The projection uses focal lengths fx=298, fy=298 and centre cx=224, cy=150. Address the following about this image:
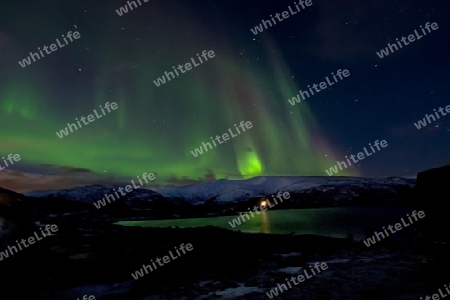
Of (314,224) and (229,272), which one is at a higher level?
(229,272)

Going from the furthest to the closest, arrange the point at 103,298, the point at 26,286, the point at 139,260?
the point at 139,260
the point at 26,286
the point at 103,298

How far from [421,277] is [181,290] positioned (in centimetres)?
1160

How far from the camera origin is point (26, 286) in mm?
16141

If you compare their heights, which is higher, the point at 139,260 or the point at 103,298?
the point at 103,298

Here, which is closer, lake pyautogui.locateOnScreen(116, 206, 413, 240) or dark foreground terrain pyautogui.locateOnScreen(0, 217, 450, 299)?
dark foreground terrain pyautogui.locateOnScreen(0, 217, 450, 299)

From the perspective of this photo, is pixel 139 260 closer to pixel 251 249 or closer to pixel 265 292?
pixel 251 249

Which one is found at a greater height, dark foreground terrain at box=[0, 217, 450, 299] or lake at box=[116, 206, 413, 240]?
dark foreground terrain at box=[0, 217, 450, 299]

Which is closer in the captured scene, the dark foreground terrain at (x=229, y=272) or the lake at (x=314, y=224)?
the dark foreground terrain at (x=229, y=272)

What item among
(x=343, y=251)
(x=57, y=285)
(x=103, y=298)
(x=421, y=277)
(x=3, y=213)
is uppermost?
(x=3, y=213)

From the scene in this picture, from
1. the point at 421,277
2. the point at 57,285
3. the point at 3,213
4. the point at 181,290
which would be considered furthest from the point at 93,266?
the point at 3,213

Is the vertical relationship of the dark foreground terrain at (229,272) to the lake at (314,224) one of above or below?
above

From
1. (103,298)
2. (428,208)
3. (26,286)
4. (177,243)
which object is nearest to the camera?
(103,298)

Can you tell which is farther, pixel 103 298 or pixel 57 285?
pixel 57 285

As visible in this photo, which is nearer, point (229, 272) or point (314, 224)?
point (229, 272)
